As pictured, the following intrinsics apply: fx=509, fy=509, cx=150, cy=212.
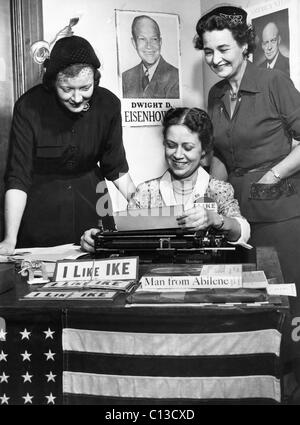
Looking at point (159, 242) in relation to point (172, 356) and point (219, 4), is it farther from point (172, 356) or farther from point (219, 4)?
point (219, 4)

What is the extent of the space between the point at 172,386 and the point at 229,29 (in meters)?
2.25

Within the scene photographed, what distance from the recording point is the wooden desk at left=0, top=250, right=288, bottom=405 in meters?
1.56

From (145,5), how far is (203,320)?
2.25 meters

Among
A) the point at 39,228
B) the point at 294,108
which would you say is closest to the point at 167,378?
the point at 39,228

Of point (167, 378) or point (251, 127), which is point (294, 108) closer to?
point (251, 127)

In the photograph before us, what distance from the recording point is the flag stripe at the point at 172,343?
5.10 ft

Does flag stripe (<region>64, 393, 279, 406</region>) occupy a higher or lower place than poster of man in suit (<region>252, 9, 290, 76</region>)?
lower

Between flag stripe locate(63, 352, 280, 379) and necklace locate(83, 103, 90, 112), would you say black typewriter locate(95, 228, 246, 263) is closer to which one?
flag stripe locate(63, 352, 280, 379)

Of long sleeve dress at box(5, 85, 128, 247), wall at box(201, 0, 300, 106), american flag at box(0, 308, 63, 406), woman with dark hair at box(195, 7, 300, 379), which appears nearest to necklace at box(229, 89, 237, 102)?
woman with dark hair at box(195, 7, 300, 379)

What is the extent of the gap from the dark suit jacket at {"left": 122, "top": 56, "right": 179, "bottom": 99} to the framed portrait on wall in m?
0.51

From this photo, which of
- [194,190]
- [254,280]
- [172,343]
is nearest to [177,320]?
[172,343]

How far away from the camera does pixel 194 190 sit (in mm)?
3059
